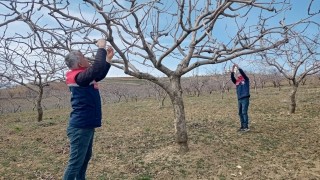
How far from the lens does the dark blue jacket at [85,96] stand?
3.19 meters

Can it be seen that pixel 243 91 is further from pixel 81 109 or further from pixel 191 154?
pixel 81 109

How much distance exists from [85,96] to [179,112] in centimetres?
314

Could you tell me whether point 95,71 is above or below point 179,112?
above

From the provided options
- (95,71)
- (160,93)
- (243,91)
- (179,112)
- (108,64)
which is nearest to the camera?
(95,71)

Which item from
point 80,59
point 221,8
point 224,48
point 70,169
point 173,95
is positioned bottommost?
point 70,169

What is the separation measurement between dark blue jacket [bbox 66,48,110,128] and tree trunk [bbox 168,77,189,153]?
2955 mm

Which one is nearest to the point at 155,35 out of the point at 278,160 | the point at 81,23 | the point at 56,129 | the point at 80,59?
the point at 81,23

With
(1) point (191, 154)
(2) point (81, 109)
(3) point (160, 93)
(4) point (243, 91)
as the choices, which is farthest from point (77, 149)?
(3) point (160, 93)

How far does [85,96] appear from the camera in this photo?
329 centimetres

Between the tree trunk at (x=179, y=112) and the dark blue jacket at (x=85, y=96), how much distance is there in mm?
2955

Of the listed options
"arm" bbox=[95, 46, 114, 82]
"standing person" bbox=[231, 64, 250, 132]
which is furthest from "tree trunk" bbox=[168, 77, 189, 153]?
"arm" bbox=[95, 46, 114, 82]

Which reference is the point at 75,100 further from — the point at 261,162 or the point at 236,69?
the point at 236,69

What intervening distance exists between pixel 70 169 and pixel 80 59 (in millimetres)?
1143

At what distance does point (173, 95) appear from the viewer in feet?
20.3
